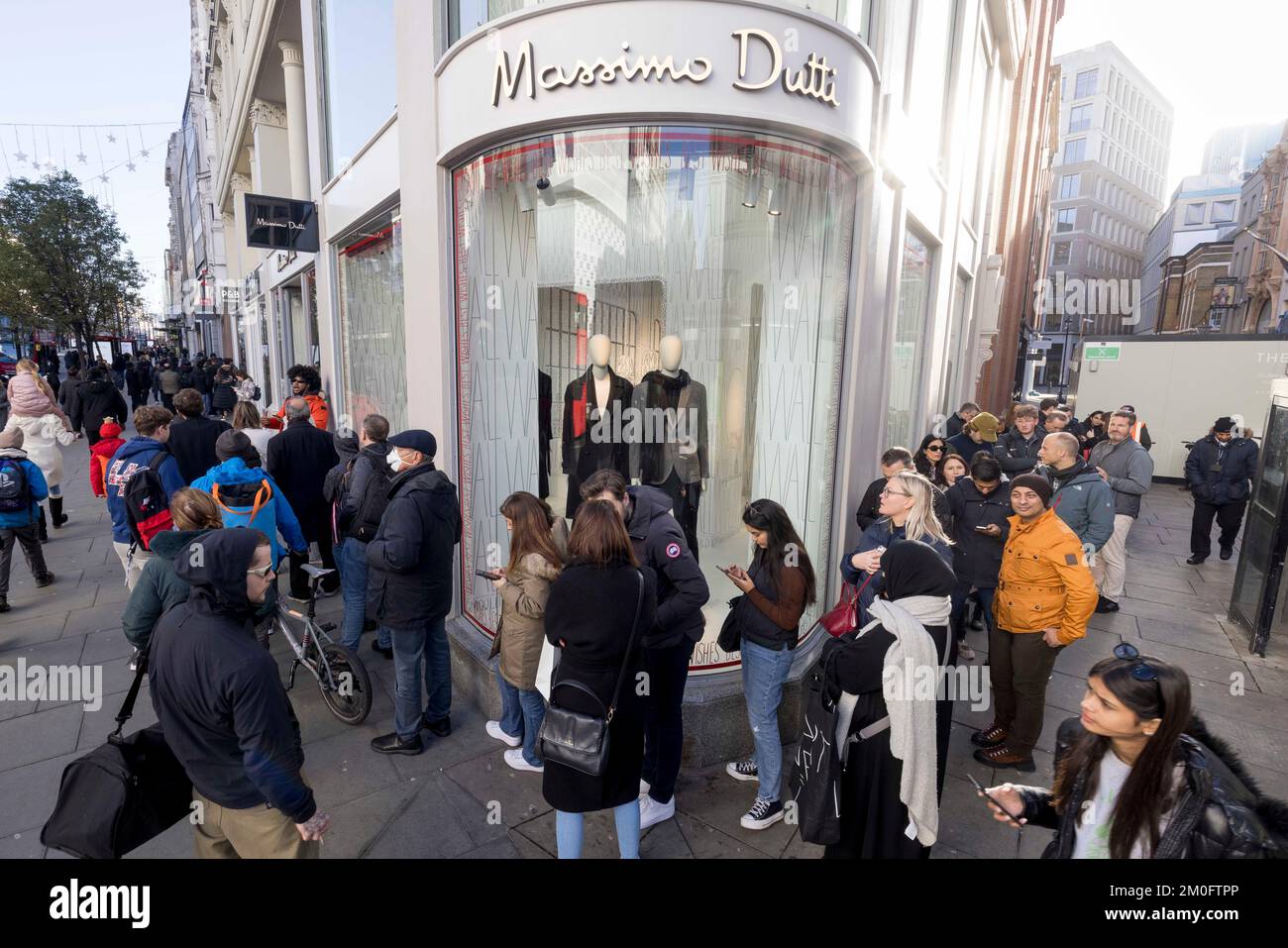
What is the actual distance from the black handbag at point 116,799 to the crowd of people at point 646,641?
182mm

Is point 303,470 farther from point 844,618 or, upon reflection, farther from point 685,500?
point 844,618

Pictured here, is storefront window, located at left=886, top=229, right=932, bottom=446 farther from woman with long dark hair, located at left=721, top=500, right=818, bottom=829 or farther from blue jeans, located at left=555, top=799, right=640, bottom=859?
blue jeans, located at left=555, top=799, right=640, bottom=859

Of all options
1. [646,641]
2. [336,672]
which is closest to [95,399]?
[336,672]

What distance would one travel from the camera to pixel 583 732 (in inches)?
107

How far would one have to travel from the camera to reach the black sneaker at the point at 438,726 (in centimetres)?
457

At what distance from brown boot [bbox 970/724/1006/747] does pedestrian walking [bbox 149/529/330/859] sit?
4.19 metres

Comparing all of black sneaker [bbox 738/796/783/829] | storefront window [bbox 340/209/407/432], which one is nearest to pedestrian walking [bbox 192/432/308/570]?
storefront window [bbox 340/209/407/432]

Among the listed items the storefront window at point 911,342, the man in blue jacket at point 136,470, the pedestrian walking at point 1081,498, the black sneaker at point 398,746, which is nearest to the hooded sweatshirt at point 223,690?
the black sneaker at point 398,746

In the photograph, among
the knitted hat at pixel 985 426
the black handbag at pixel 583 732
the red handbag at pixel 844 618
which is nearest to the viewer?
the black handbag at pixel 583 732

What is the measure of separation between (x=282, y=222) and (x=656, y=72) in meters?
7.39

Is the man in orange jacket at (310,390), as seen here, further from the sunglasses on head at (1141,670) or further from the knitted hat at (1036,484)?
the sunglasses on head at (1141,670)
